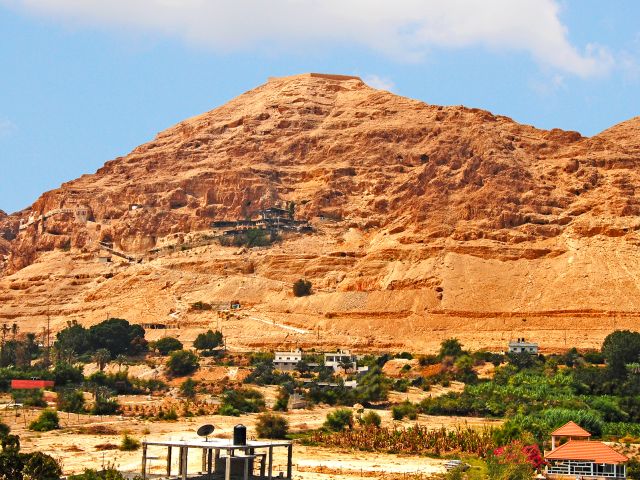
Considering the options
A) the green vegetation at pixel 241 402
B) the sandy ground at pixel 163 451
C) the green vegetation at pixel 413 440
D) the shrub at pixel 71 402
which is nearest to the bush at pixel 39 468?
the sandy ground at pixel 163 451

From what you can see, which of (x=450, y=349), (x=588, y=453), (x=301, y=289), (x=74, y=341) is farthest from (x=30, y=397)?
(x=301, y=289)

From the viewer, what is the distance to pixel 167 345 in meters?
98.8

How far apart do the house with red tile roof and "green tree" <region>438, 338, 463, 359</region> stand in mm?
46455

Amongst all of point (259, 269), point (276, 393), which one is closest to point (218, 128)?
point (259, 269)

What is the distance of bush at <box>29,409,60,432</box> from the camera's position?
5762cm

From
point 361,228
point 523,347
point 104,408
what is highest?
point 361,228

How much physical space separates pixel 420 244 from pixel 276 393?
40.4 meters

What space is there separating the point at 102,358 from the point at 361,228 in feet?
131

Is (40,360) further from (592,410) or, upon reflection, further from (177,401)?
(592,410)

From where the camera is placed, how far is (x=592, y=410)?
216ft

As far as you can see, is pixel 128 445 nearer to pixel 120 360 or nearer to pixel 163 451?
pixel 163 451

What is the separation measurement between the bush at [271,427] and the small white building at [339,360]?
1188 inches

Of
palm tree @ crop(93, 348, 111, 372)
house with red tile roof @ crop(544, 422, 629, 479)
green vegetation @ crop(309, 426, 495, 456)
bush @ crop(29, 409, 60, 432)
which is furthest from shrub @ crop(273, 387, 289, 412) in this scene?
house with red tile roof @ crop(544, 422, 629, 479)

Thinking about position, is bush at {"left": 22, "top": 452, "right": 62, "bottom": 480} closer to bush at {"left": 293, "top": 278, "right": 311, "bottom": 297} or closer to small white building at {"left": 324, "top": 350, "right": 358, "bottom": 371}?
small white building at {"left": 324, "top": 350, "right": 358, "bottom": 371}
